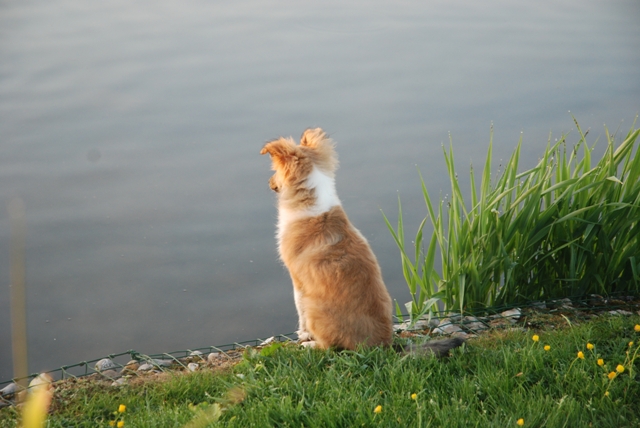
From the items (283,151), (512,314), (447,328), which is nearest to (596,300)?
(512,314)

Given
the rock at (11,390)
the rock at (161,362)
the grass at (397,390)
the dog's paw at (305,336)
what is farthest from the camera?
the rock at (161,362)

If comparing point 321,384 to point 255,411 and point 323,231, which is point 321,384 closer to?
point 255,411

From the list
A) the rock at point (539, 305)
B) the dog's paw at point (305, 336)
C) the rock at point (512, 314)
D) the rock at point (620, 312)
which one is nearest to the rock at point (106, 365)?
the dog's paw at point (305, 336)

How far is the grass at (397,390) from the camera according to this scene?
117 inches

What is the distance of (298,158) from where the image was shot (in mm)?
3895

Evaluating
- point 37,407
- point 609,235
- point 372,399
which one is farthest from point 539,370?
point 37,407

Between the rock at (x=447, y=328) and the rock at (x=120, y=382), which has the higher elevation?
the rock at (x=120, y=382)

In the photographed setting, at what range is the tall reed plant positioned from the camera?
14.9ft

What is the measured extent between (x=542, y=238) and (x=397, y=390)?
2068 millimetres

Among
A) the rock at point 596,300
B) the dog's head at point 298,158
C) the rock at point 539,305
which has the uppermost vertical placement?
the dog's head at point 298,158

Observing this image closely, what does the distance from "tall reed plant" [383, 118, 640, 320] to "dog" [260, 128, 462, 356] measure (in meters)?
0.90

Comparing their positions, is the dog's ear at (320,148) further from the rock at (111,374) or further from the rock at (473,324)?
the rock at (111,374)

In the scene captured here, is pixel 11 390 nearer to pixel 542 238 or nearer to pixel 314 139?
pixel 314 139

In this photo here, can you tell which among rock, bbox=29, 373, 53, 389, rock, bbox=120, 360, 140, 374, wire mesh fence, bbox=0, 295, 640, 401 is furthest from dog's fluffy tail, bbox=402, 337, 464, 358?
rock, bbox=29, 373, 53, 389
